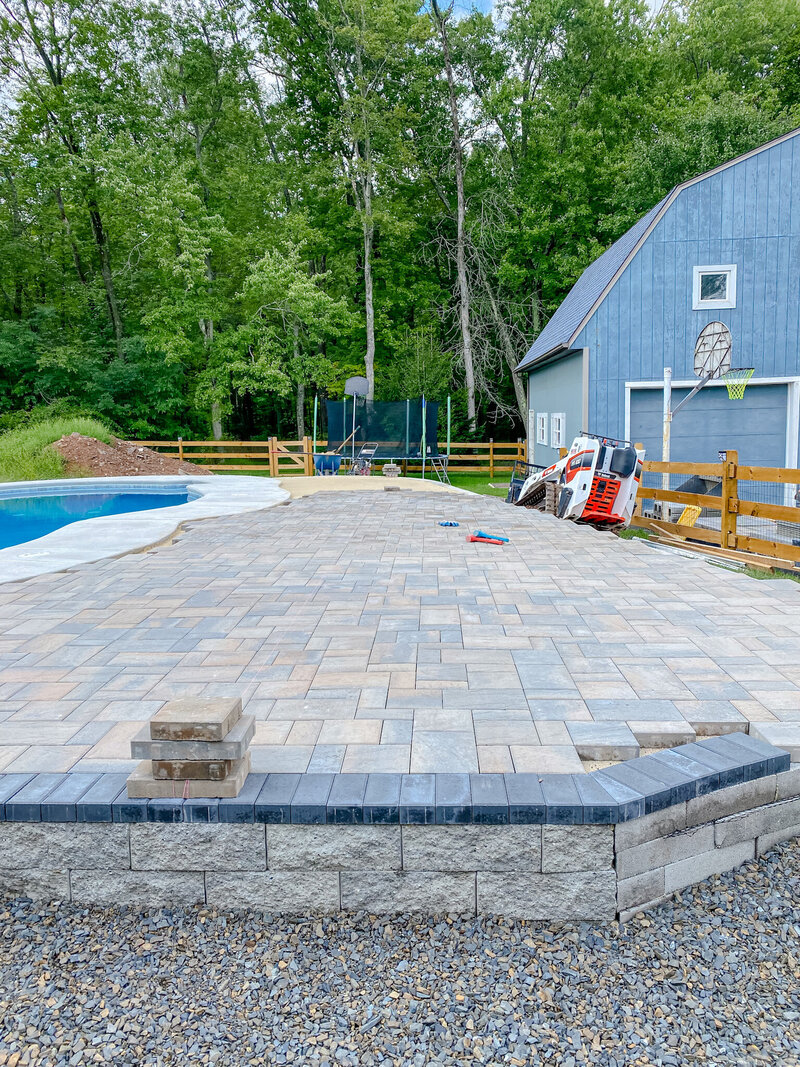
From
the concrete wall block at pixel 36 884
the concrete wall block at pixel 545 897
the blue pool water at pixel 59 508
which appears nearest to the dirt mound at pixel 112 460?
the blue pool water at pixel 59 508

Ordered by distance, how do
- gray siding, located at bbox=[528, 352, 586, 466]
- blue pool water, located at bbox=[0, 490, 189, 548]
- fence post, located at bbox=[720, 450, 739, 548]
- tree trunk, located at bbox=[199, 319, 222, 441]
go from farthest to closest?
tree trunk, located at bbox=[199, 319, 222, 441], gray siding, located at bbox=[528, 352, 586, 466], blue pool water, located at bbox=[0, 490, 189, 548], fence post, located at bbox=[720, 450, 739, 548]

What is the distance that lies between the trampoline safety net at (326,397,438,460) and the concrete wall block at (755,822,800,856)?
15345 mm

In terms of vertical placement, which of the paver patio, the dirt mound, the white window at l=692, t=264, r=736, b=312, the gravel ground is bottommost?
the gravel ground

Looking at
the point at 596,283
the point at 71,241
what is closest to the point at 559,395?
the point at 596,283

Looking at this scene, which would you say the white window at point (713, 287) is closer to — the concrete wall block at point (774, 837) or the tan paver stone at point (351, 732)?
the concrete wall block at point (774, 837)

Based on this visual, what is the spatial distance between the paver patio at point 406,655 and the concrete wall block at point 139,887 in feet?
1.30

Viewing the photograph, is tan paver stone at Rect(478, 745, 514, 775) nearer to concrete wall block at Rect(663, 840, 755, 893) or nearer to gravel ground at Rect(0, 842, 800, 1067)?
gravel ground at Rect(0, 842, 800, 1067)

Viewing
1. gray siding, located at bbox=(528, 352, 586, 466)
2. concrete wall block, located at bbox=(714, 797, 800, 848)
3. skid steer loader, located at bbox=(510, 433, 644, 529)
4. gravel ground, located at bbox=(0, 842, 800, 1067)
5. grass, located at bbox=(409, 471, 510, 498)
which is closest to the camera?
gravel ground, located at bbox=(0, 842, 800, 1067)

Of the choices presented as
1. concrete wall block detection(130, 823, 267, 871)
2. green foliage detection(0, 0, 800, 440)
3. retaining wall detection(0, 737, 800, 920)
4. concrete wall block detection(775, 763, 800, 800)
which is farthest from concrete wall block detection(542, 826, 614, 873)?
green foliage detection(0, 0, 800, 440)

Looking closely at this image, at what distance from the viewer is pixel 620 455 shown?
9523mm

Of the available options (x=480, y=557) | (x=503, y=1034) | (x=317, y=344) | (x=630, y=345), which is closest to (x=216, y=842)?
(x=503, y=1034)

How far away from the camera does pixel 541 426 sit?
60.0ft

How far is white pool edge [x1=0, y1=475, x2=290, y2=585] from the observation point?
6855 mm

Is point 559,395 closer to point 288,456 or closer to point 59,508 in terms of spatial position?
point 288,456
